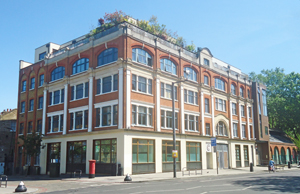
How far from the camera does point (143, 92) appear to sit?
30594 millimetres

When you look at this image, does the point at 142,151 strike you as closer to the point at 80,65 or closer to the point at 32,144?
the point at 80,65

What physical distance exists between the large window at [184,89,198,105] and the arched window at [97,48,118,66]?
10827 millimetres

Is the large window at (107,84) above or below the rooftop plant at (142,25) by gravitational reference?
below

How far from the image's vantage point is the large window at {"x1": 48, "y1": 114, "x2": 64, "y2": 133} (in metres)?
35.4

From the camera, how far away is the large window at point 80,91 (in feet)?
108

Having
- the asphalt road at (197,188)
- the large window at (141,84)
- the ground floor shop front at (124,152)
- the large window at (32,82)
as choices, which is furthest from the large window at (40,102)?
the asphalt road at (197,188)

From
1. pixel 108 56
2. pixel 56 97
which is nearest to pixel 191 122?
pixel 108 56

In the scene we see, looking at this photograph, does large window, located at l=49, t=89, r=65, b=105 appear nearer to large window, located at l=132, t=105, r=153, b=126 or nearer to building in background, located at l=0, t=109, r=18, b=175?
large window, located at l=132, t=105, r=153, b=126

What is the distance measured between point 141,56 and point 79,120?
10.2 m

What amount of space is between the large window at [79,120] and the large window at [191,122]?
12154 millimetres

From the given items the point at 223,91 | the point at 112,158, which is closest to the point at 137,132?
the point at 112,158

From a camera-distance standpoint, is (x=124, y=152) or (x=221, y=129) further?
(x=221, y=129)

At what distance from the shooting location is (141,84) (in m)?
30.7

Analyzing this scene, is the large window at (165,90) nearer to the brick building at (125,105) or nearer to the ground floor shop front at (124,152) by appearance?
the brick building at (125,105)
